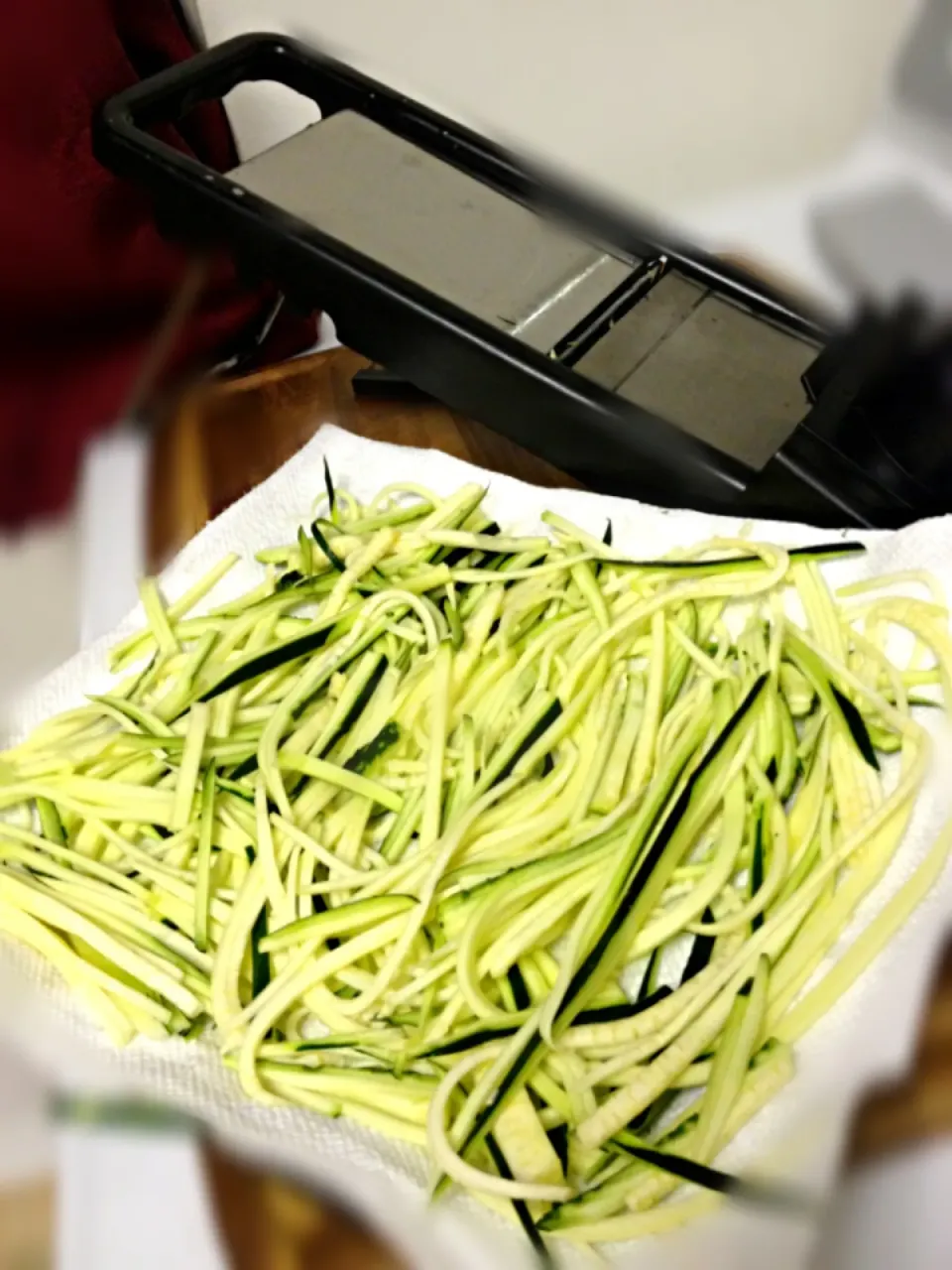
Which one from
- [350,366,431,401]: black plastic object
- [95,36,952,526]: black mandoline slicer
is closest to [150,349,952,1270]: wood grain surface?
[350,366,431,401]: black plastic object

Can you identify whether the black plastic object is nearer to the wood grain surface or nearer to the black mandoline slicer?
the wood grain surface

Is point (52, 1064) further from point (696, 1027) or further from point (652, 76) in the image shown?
point (652, 76)

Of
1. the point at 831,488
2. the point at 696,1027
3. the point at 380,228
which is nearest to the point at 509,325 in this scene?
the point at 380,228

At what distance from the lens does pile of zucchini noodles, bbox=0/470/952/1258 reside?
48 cm

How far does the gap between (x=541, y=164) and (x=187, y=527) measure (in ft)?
1.34

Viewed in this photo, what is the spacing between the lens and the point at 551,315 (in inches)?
29.2

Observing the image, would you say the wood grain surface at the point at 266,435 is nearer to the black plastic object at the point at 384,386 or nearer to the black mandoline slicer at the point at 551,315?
the black plastic object at the point at 384,386

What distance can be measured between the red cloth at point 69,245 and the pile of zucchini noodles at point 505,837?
25 cm

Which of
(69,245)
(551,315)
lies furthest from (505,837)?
(69,245)

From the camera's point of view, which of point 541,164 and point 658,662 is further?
point 541,164

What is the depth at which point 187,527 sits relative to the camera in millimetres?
815

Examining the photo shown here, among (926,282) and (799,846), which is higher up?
(926,282)

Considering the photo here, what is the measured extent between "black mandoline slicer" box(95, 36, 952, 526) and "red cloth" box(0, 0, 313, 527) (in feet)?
0.22

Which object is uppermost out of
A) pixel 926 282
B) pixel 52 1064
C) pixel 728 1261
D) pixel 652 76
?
pixel 652 76
